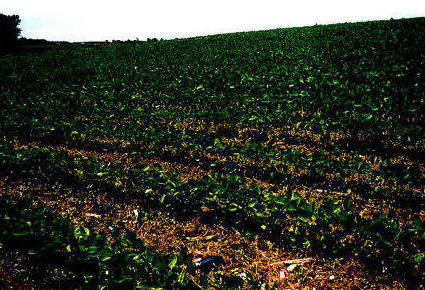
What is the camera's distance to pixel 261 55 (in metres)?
14.5

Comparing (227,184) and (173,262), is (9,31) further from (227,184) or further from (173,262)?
(173,262)

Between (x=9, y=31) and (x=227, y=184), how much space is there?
135 feet

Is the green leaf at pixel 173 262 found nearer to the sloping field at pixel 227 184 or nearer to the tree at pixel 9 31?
the sloping field at pixel 227 184

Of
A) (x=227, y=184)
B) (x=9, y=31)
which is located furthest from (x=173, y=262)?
(x=9, y=31)

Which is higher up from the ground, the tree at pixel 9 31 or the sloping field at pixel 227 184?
the tree at pixel 9 31

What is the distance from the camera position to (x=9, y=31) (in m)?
32.2

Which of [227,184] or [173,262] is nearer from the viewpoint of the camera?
[173,262]

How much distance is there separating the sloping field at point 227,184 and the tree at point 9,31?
2977 cm

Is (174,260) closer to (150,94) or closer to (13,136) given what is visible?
(13,136)

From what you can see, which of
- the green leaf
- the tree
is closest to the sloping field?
the green leaf

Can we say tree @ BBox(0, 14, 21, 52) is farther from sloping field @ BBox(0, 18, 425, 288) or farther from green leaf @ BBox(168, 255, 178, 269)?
green leaf @ BBox(168, 255, 178, 269)

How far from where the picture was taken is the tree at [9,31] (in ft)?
102

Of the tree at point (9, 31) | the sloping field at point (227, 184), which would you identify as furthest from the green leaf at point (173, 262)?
the tree at point (9, 31)

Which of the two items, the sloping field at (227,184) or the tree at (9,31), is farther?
the tree at (9,31)
